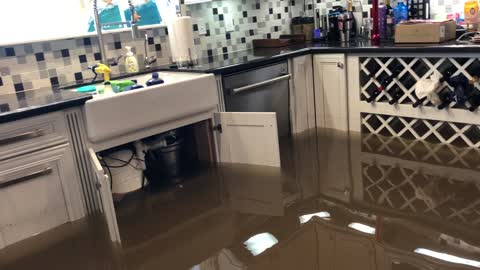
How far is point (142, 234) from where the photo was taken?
7.52 feet

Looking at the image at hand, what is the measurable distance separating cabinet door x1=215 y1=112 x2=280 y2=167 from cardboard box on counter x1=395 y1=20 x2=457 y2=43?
3.91 feet

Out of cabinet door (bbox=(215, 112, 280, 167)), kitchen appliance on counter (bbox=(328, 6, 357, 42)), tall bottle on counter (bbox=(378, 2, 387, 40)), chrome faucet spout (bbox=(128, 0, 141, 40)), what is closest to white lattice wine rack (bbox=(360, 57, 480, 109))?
tall bottle on counter (bbox=(378, 2, 387, 40))

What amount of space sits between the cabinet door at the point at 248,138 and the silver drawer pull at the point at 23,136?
113 cm

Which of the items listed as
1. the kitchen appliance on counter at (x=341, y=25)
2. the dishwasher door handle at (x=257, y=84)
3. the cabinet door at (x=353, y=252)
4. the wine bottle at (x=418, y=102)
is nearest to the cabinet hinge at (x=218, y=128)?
the dishwasher door handle at (x=257, y=84)

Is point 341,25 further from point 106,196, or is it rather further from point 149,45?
point 106,196

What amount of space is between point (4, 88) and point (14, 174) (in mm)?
762

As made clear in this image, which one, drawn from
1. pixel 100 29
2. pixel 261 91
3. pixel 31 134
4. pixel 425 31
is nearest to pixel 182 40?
pixel 100 29

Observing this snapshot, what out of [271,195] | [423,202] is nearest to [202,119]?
[271,195]

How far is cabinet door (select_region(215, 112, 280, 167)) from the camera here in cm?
285

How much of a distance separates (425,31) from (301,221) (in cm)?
173

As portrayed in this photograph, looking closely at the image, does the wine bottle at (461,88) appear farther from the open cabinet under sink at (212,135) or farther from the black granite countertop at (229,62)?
the open cabinet under sink at (212,135)

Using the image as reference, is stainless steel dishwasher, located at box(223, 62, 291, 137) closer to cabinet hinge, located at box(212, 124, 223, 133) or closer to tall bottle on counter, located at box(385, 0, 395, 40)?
cabinet hinge, located at box(212, 124, 223, 133)

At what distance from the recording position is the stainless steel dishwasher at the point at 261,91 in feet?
10.1

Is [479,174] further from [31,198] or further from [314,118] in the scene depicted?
[31,198]
